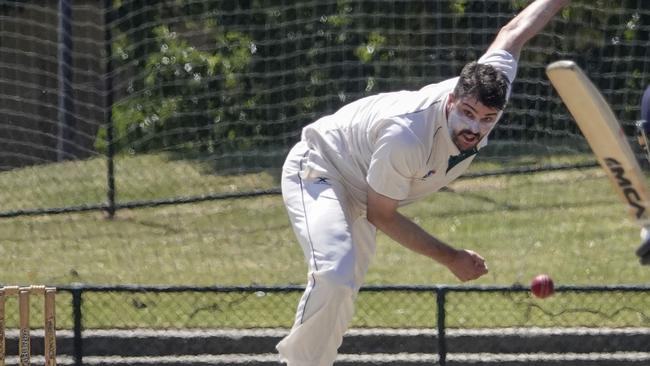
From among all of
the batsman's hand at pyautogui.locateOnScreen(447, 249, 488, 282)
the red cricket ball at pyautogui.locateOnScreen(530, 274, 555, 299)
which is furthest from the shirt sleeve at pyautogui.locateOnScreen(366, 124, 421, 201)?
the red cricket ball at pyautogui.locateOnScreen(530, 274, 555, 299)

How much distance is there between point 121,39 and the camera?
949 cm

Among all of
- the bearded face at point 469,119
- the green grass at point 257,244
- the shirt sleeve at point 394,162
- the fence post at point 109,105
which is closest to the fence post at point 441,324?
the green grass at point 257,244

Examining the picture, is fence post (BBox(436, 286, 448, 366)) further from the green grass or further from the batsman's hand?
the batsman's hand

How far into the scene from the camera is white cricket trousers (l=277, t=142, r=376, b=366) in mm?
5379

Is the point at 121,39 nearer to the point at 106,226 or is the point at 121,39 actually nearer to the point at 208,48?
the point at 208,48

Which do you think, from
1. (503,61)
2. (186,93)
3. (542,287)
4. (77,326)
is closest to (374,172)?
(503,61)

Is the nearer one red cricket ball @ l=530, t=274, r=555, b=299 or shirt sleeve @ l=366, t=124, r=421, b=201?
shirt sleeve @ l=366, t=124, r=421, b=201

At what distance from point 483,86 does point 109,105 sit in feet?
15.7

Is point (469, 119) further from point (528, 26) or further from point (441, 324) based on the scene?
point (441, 324)

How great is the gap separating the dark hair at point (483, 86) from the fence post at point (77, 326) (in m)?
3.05

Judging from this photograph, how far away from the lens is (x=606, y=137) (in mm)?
5043

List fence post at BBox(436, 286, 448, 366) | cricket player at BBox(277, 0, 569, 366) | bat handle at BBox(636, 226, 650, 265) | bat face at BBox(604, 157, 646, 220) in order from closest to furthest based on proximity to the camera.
Result: 1. bat handle at BBox(636, 226, 650, 265)
2. bat face at BBox(604, 157, 646, 220)
3. cricket player at BBox(277, 0, 569, 366)
4. fence post at BBox(436, 286, 448, 366)

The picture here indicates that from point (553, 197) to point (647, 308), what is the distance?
1868 millimetres

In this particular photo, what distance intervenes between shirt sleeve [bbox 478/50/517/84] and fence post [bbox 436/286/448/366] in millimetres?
2086
